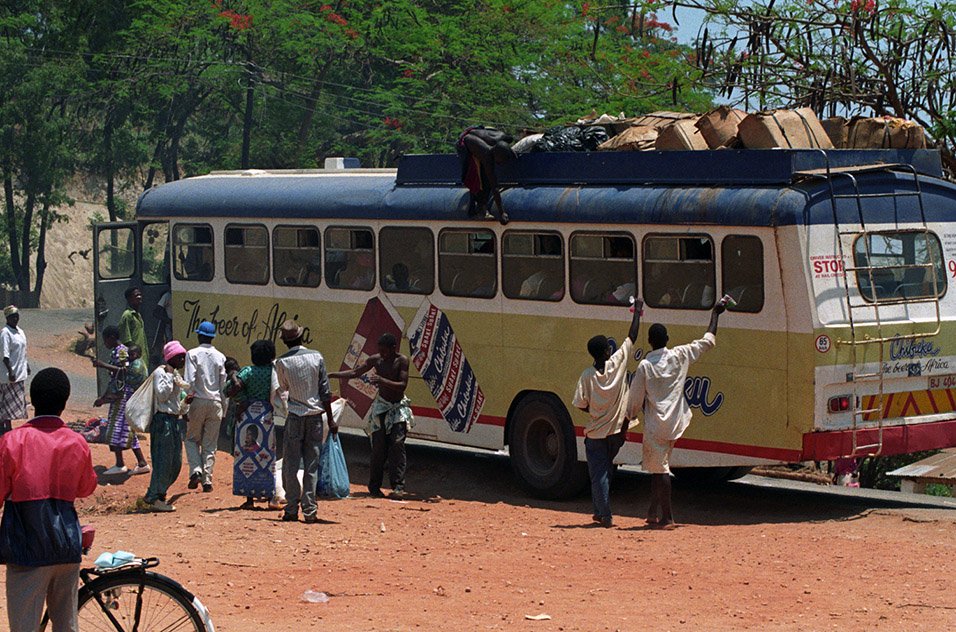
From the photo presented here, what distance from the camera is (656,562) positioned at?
27.7ft

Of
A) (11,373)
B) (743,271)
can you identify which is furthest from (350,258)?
(743,271)

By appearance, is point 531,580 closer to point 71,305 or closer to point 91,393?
point 91,393

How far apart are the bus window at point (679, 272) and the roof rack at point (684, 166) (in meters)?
0.55

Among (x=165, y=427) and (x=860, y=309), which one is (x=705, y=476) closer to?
(x=860, y=309)

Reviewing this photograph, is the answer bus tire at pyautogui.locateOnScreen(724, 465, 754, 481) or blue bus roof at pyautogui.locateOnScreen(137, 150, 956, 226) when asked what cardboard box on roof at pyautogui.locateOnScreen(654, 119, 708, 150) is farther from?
bus tire at pyautogui.locateOnScreen(724, 465, 754, 481)

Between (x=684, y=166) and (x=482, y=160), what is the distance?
2.11m

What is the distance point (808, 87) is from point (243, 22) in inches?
653

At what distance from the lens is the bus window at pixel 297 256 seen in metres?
13.6

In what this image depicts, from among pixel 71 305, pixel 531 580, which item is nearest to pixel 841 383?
pixel 531 580

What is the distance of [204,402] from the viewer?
11164 mm

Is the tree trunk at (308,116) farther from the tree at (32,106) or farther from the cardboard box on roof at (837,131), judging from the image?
the cardboard box on roof at (837,131)

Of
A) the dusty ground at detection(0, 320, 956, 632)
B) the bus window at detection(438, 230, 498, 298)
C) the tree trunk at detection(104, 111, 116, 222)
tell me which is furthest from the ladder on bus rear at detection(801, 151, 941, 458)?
the tree trunk at detection(104, 111, 116, 222)

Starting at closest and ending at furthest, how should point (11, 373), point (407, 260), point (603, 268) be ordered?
point (603, 268) → point (407, 260) → point (11, 373)

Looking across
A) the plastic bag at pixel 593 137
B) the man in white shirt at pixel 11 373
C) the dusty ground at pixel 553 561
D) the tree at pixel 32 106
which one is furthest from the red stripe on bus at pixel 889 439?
the tree at pixel 32 106
